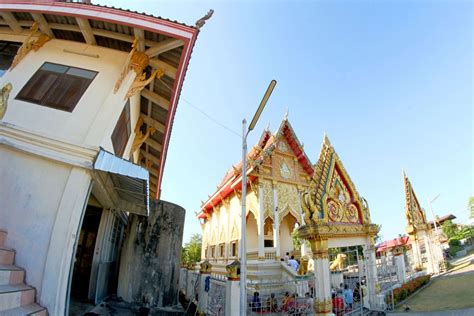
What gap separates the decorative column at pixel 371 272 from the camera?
6.63m

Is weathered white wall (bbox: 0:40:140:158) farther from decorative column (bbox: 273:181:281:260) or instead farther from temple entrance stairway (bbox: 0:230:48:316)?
decorative column (bbox: 273:181:281:260)

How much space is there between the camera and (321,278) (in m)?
5.76

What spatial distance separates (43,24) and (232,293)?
284 inches

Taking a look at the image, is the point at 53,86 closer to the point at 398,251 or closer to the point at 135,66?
the point at 135,66

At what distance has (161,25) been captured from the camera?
538cm

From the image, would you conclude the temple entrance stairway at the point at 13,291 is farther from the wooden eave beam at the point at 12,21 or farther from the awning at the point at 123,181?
the wooden eave beam at the point at 12,21

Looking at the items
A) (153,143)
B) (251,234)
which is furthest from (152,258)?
(251,234)

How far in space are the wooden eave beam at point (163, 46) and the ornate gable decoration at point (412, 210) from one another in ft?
38.9

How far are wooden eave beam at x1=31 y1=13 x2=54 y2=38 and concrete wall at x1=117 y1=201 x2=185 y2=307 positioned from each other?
480cm

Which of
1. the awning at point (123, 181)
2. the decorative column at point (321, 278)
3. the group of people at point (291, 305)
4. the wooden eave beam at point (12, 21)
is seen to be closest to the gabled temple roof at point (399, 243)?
the group of people at point (291, 305)

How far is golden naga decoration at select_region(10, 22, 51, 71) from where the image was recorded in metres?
5.56

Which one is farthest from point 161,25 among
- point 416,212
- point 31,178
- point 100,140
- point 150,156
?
point 416,212

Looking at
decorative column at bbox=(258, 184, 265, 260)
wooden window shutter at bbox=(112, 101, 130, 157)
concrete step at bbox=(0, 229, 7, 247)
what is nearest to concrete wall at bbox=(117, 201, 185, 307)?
wooden window shutter at bbox=(112, 101, 130, 157)

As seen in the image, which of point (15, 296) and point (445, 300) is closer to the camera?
point (15, 296)
